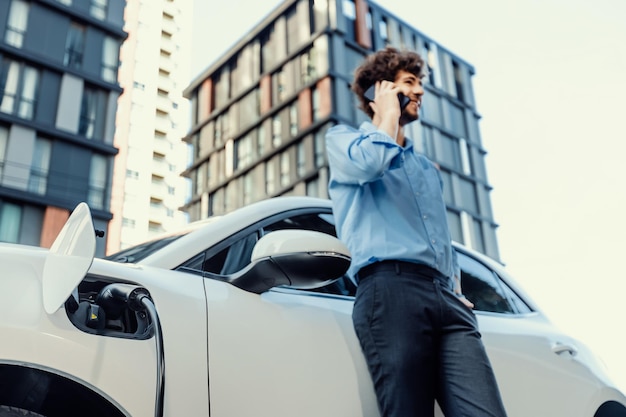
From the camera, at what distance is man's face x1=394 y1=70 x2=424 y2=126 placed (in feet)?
6.46

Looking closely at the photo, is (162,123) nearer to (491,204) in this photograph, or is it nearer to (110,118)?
(110,118)

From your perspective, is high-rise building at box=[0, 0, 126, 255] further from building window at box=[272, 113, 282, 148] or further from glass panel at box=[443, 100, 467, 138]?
glass panel at box=[443, 100, 467, 138]

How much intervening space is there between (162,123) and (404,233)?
36.7 meters

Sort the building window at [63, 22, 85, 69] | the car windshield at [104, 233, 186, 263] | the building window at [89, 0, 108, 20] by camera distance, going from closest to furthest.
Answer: the car windshield at [104, 233, 186, 263], the building window at [63, 22, 85, 69], the building window at [89, 0, 108, 20]

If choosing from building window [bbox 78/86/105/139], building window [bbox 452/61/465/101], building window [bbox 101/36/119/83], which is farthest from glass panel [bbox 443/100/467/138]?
building window [bbox 78/86/105/139]

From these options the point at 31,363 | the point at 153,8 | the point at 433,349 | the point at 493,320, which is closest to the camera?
the point at 31,363

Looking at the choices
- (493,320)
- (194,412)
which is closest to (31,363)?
(194,412)

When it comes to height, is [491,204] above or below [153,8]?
below

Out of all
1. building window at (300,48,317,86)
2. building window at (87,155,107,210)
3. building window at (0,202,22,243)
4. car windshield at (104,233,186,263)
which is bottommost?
car windshield at (104,233,186,263)

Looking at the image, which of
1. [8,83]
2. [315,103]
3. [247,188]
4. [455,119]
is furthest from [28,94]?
[455,119]

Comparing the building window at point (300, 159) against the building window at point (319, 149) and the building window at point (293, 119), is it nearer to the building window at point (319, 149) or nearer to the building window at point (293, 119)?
the building window at point (293, 119)

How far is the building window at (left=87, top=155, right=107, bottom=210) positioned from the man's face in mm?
17314

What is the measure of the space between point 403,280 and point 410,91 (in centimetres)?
75

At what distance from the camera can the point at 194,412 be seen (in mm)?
1171
